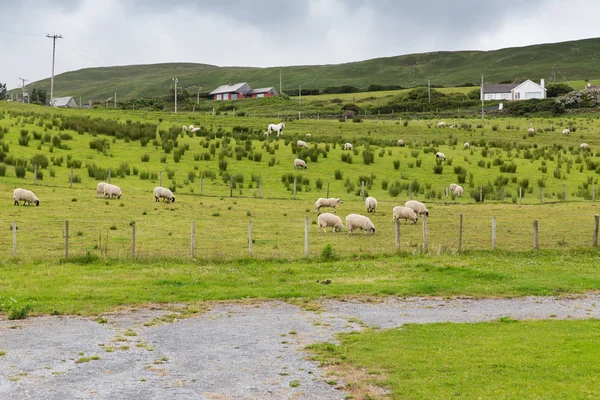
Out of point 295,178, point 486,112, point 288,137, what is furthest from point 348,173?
point 486,112

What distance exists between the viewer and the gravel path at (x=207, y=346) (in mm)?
10805

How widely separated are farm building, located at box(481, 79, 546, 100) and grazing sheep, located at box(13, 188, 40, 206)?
109750 mm

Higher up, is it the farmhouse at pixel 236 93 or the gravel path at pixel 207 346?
the farmhouse at pixel 236 93

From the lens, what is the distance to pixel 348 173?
48938 mm

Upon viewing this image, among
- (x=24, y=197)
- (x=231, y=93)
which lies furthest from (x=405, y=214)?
(x=231, y=93)

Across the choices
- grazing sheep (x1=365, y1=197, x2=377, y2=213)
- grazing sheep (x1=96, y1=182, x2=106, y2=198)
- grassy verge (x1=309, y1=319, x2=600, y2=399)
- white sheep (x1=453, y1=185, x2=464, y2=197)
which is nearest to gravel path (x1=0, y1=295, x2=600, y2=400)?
grassy verge (x1=309, y1=319, x2=600, y2=399)

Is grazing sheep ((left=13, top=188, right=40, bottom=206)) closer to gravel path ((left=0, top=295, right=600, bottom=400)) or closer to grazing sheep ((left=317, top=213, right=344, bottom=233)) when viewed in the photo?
grazing sheep ((left=317, top=213, right=344, bottom=233))

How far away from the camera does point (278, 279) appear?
21.0 meters

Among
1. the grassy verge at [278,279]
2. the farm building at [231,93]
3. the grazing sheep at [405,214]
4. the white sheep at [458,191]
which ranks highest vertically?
the farm building at [231,93]

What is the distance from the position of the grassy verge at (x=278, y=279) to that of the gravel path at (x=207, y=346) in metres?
1.04

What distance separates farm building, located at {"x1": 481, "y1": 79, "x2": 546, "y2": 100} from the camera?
132 meters

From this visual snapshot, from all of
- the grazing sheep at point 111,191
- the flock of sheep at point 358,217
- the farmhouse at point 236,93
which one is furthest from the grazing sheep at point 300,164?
the farmhouse at point 236,93

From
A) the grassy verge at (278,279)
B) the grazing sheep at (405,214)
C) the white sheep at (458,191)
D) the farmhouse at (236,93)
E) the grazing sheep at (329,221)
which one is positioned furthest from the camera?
the farmhouse at (236,93)

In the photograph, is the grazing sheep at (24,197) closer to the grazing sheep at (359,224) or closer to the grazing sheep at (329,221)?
the grazing sheep at (329,221)
